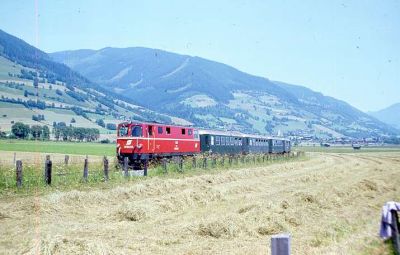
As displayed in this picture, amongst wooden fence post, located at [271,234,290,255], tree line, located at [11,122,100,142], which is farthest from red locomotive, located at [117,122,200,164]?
tree line, located at [11,122,100,142]

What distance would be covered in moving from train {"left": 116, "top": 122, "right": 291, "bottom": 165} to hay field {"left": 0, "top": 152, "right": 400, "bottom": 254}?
949 centimetres

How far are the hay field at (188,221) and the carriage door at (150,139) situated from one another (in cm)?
1427

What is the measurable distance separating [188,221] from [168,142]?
26.1 metres

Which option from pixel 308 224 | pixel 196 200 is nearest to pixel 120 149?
pixel 196 200

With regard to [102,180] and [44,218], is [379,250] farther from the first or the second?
[102,180]

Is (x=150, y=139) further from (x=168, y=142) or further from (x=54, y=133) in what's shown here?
(x=54, y=133)

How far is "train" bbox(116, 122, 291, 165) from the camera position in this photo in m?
36.8

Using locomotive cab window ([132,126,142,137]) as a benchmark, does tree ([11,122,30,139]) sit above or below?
above

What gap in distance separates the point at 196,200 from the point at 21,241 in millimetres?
8619

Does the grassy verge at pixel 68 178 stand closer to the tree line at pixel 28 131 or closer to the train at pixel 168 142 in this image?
the train at pixel 168 142

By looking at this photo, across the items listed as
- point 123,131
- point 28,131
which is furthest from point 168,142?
point 28,131

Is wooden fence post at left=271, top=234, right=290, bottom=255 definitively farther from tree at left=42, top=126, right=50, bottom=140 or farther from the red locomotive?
tree at left=42, top=126, right=50, bottom=140

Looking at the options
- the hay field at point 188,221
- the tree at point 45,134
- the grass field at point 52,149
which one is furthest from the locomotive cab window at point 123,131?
the tree at point 45,134

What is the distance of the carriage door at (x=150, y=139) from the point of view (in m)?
37.3
